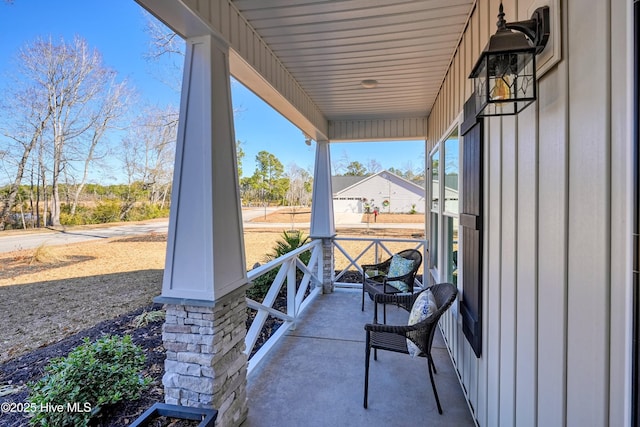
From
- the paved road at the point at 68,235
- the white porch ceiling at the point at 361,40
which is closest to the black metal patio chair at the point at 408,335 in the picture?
the white porch ceiling at the point at 361,40

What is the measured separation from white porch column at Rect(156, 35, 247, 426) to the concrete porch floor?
59cm

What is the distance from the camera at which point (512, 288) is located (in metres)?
1.45

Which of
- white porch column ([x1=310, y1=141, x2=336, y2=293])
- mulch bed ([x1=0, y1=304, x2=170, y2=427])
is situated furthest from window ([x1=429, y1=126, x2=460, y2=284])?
mulch bed ([x1=0, y1=304, x2=170, y2=427])

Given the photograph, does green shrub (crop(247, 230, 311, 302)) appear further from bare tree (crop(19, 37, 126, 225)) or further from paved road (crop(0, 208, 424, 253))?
bare tree (crop(19, 37, 126, 225))

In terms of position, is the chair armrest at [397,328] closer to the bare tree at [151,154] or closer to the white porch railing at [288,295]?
the white porch railing at [288,295]

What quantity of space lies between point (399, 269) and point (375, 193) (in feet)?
33.7

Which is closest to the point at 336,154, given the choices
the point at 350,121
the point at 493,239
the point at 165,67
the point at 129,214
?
the point at 350,121

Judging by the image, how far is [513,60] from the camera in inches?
49.1

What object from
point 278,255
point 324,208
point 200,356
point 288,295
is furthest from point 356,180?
point 200,356

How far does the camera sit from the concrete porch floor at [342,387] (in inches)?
83.3

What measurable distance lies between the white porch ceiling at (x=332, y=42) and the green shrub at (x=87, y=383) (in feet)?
7.55

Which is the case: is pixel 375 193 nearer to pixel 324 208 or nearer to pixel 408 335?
pixel 324 208

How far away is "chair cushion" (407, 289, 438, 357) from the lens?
221 centimetres

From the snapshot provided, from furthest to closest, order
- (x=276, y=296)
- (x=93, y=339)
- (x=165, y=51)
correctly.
→ (x=165, y=51), (x=276, y=296), (x=93, y=339)
